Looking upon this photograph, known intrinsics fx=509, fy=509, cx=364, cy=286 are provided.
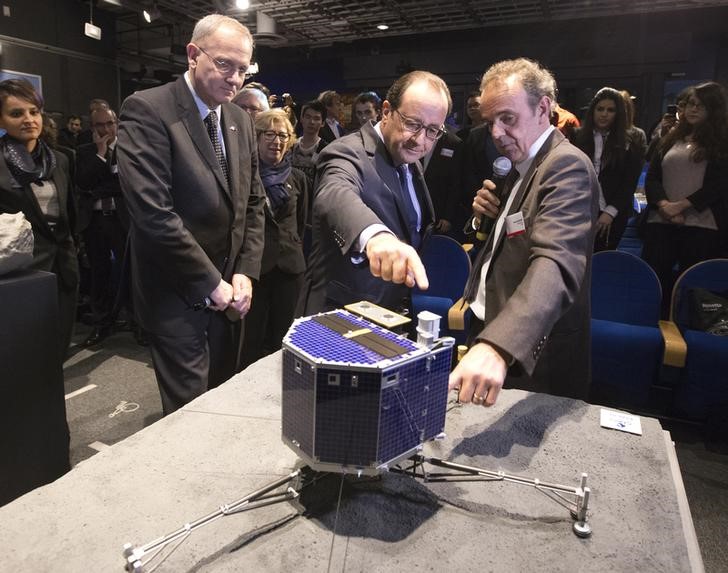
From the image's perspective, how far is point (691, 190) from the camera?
127 inches

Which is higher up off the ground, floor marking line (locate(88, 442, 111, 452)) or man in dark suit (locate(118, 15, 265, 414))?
man in dark suit (locate(118, 15, 265, 414))

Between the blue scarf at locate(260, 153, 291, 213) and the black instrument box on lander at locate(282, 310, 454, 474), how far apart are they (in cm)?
198

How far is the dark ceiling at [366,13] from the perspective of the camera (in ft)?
23.1

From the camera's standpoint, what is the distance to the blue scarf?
9.28 ft

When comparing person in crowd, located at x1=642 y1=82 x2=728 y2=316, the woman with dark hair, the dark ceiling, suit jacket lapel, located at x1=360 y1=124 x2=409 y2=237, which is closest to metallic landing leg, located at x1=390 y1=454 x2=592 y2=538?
suit jacket lapel, located at x1=360 y1=124 x2=409 y2=237

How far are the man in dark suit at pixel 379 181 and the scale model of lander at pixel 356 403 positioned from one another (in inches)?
19.5

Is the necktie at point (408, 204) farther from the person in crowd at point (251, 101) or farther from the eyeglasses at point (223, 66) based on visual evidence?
the person in crowd at point (251, 101)

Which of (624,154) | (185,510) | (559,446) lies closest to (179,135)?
(185,510)

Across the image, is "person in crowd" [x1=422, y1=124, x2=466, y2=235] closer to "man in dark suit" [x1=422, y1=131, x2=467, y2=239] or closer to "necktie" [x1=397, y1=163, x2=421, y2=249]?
"man in dark suit" [x1=422, y1=131, x2=467, y2=239]

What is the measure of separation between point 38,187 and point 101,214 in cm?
132

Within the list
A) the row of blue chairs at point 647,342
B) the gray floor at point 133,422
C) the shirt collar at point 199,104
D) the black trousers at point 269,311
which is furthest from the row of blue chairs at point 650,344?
the shirt collar at point 199,104

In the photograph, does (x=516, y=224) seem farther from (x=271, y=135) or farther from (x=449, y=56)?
(x=449, y=56)

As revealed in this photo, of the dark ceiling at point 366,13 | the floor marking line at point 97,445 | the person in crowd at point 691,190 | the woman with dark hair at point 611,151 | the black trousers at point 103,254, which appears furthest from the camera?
the dark ceiling at point 366,13

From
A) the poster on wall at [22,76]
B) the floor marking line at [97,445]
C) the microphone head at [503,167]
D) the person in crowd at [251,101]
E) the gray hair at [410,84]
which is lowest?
the floor marking line at [97,445]
